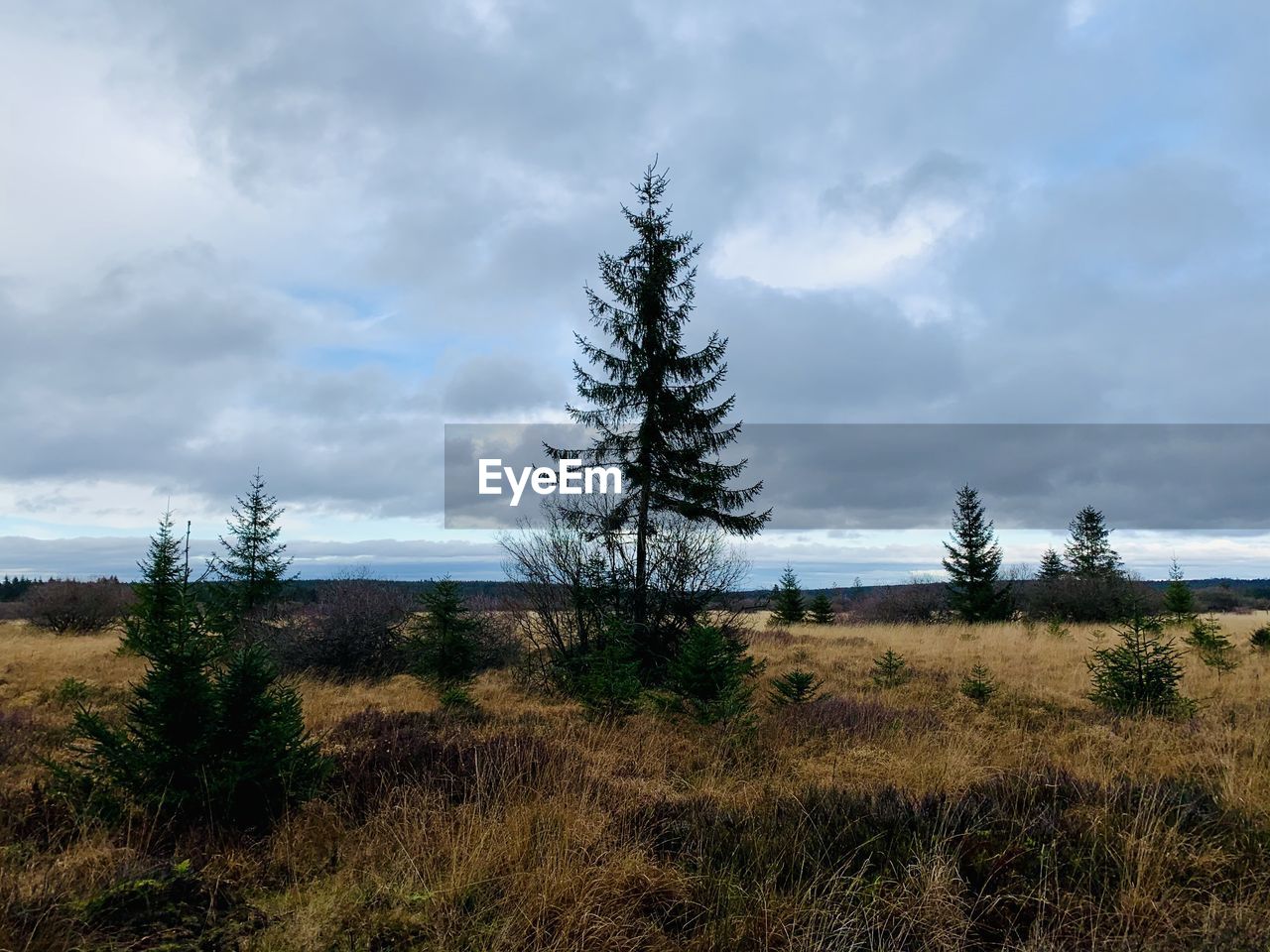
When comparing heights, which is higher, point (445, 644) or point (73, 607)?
point (445, 644)

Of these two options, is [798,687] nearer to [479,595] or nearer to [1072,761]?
[1072,761]

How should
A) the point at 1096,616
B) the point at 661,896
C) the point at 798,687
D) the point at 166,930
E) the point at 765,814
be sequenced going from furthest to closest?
1. the point at 1096,616
2. the point at 798,687
3. the point at 765,814
4. the point at 661,896
5. the point at 166,930

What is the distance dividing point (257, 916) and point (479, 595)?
52.2 ft

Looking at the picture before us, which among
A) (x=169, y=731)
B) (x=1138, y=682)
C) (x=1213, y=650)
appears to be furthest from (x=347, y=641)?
(x=1213, y=650)

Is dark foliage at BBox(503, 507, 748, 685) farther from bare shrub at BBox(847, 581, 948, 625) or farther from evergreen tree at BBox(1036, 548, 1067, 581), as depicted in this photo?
evergreen tree at BBox(1036, 548, 1067, 581)

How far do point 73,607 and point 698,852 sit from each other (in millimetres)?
35182

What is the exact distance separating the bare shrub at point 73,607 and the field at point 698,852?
27202 millimetres

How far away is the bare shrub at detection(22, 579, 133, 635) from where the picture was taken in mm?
28875

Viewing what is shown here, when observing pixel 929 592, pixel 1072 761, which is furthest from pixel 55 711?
pixel 929 592

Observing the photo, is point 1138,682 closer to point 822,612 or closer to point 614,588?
point 614,588

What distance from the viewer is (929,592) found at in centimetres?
3788

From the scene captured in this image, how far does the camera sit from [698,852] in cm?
433

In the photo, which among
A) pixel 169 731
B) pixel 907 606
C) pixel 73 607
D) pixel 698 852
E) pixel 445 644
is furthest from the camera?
pixel 907 606

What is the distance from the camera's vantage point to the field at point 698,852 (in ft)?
11.3
